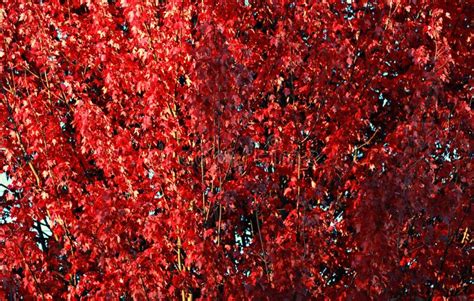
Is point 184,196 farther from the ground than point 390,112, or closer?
closer

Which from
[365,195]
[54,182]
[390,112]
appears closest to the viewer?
[365,195]

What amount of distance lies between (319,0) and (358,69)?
108cm

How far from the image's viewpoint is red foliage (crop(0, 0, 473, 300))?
1021 centimetres

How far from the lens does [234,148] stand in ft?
33.9

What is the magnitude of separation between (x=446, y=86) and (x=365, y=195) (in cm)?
355

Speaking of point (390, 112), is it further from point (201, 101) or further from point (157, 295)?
point (157, 295)

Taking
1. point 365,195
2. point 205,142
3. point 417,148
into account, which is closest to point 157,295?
point 205,142

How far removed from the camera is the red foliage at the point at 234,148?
33.5 feet

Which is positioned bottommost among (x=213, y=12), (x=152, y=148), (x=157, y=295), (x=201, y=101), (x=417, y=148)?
(x=157, y=295)

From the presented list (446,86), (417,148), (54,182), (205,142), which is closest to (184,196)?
(205,142)

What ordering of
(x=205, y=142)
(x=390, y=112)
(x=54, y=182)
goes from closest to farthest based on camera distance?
1. (x=205, y=142)
2. (x=54, y=182)
3. (x=390, y=112)

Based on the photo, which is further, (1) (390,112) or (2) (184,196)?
(1) (390,112)

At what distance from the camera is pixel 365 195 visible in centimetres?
980

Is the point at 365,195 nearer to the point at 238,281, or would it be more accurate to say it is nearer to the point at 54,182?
the point at 238,281
